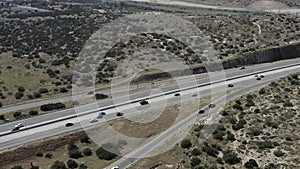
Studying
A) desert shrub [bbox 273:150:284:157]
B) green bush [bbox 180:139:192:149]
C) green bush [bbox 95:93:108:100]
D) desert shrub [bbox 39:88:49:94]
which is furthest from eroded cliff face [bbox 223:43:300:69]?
desert shrub [bbox 273:150:284:157]

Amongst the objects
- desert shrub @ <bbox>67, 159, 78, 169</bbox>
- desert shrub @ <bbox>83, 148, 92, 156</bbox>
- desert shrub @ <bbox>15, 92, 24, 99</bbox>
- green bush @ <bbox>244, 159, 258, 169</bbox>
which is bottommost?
desert shrub @ <bbox>67, 159, 78, 169</bbox>

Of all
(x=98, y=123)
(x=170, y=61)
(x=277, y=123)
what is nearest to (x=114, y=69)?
(x=170, y=61)

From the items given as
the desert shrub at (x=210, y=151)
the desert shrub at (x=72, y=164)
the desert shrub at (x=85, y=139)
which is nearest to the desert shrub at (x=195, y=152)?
the desert shrub at (x=210, y=151)

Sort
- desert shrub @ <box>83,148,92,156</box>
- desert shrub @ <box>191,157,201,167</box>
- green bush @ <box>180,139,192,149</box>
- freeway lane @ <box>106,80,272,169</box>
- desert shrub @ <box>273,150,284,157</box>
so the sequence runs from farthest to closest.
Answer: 1. desert shrub @ <box>83,148,92,156</box>
2. freeway lane @ <box>106,80,272,169</box>
3. green bush @ <box>180,139,192,149</box>
4. desert shrub @ <box>273,150,284,157</box>
5. desert shrub @ <box>191,157,201,167</box>

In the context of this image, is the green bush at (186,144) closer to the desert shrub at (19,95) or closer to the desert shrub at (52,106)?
the desert shrub at (52,106)

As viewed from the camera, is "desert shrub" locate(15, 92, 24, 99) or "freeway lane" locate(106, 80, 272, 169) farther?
"desert shrub" locate(15, 92, 24, 99)

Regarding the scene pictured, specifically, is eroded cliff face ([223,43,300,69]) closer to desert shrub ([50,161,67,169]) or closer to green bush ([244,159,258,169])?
green bush ([244,159,258,169])
